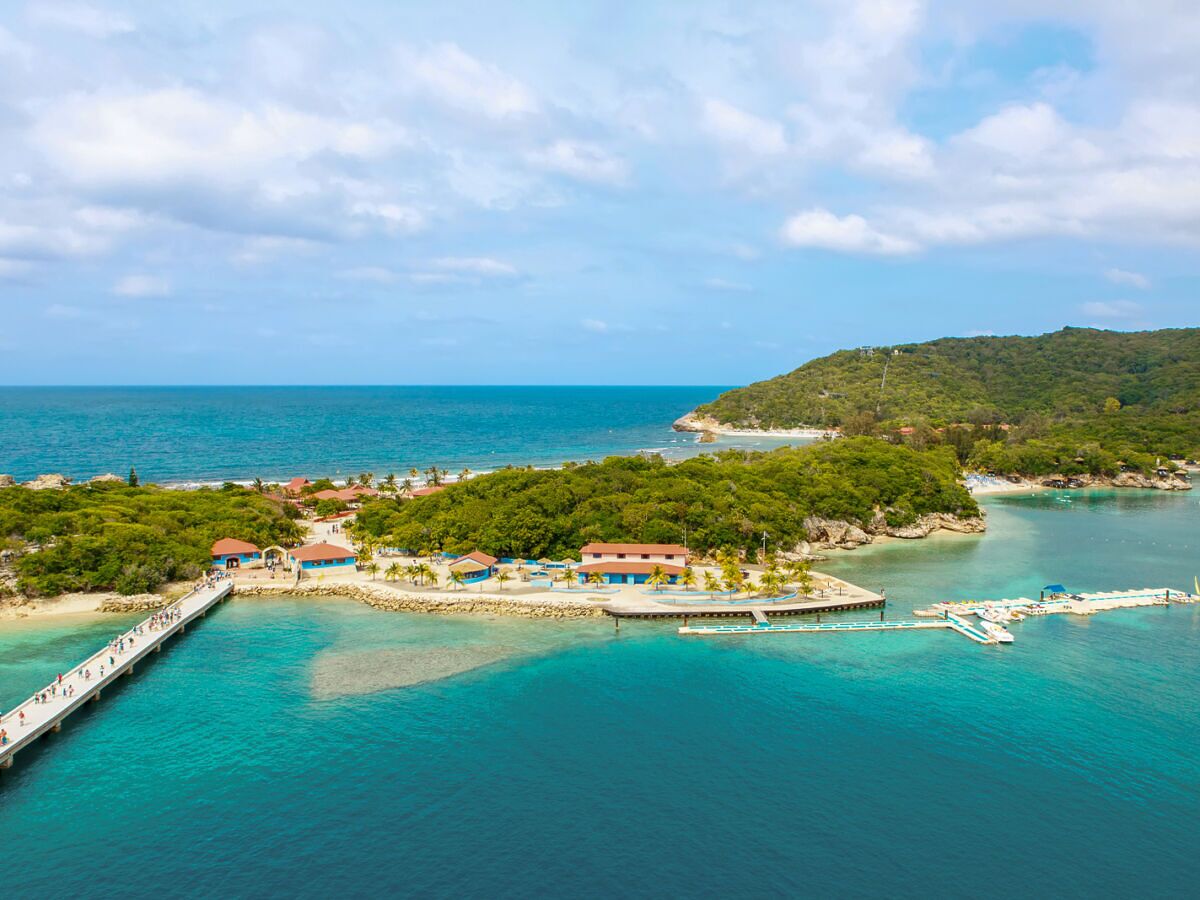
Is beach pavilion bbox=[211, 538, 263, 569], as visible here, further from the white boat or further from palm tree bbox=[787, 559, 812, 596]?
the white boat

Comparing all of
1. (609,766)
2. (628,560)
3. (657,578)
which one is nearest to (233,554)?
(628,560)

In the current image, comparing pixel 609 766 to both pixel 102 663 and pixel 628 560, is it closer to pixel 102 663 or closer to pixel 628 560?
pixel 628 560

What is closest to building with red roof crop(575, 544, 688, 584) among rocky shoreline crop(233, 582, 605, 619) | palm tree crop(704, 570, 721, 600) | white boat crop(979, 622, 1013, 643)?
palm tree crop(704, 570, 721, 600)

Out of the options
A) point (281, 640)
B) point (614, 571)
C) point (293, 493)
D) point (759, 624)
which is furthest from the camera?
point (293, 493)

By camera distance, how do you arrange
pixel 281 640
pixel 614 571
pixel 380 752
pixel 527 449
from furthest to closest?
pixel 527 449 → pixel 614 571 → pixel 281 640 → pixel 380 752

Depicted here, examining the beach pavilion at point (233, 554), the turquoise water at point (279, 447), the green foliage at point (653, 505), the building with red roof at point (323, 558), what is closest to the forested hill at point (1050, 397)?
the turquoise water at point (279, 447)

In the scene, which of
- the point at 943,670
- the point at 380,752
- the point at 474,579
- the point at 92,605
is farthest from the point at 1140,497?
the point at 92,605

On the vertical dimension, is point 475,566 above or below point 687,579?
above

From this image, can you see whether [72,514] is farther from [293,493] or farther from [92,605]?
[293,493]
